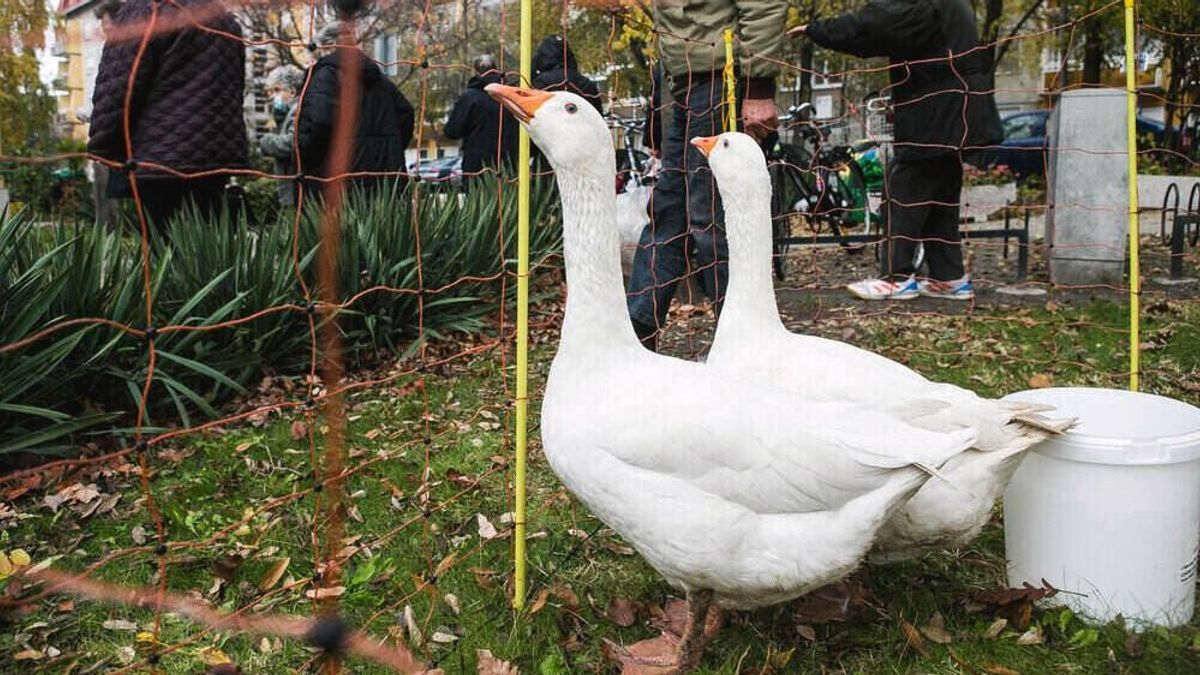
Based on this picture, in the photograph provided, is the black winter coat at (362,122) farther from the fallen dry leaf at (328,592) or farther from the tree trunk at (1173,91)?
the tree trunk at (1173,91)

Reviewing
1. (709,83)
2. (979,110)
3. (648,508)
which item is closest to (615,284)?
(648,508)

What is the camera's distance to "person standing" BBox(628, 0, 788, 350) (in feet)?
14.3

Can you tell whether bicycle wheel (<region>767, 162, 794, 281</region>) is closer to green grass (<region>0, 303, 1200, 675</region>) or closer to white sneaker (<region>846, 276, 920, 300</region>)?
white sneaker (<region>846, 276, 920, 300</region>)

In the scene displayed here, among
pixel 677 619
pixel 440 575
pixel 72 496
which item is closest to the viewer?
pixel 677 619

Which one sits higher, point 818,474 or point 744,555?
point 818,474

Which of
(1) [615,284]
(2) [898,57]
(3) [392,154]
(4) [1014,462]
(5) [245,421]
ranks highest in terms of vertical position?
(2) [898,57]

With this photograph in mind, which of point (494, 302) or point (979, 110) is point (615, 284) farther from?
point (979, 110)

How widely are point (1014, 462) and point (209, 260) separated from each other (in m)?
3.92

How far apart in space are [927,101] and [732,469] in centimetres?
438

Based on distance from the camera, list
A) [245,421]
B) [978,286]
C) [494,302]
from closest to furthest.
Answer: [245,421] → [494,302] → [978,286]

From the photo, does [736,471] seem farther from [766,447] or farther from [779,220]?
[779,220]

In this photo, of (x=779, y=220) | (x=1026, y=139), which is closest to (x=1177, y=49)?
(x=1026, y=139)

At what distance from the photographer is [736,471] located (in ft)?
7.04

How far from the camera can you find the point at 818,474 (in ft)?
6.97
